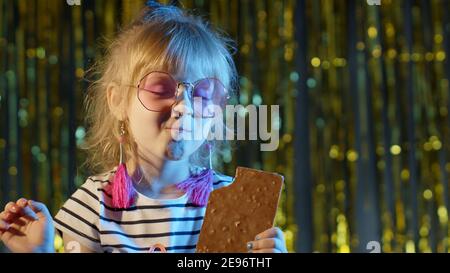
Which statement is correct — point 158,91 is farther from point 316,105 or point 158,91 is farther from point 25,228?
point 316,105

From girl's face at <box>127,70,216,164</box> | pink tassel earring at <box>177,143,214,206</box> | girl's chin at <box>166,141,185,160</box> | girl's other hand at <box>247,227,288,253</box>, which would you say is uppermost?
girl's face at <box>127,70,216,164</box>

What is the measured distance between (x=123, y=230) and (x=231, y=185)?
0.19m

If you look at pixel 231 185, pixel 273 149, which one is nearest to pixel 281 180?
pixel 231 185

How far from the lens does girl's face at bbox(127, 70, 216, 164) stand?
1.11 meters

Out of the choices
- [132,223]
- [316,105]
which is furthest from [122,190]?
[316,105]

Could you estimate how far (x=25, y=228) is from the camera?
1.10 metres

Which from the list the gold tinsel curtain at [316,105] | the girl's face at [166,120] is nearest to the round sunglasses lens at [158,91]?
the girl's face at [166,120]

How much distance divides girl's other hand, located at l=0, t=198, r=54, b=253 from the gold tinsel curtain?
669 millimetres

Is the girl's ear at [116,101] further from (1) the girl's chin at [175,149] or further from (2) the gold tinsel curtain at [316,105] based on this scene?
(2) the gold tinsel curtain at [316,105]

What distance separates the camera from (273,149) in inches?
69.5

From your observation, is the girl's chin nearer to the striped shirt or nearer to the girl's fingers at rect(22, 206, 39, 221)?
the striped shirt

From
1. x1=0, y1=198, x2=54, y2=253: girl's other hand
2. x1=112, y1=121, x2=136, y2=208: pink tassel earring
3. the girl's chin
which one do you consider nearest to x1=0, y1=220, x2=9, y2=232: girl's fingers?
x1=0, y1=198, x2=54, y2=253: girl's other hand

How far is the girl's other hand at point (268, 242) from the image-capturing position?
100cm

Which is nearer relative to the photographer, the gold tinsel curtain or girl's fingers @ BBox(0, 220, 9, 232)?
girl's fingers @ BBox(0, 220, 9, 232)
